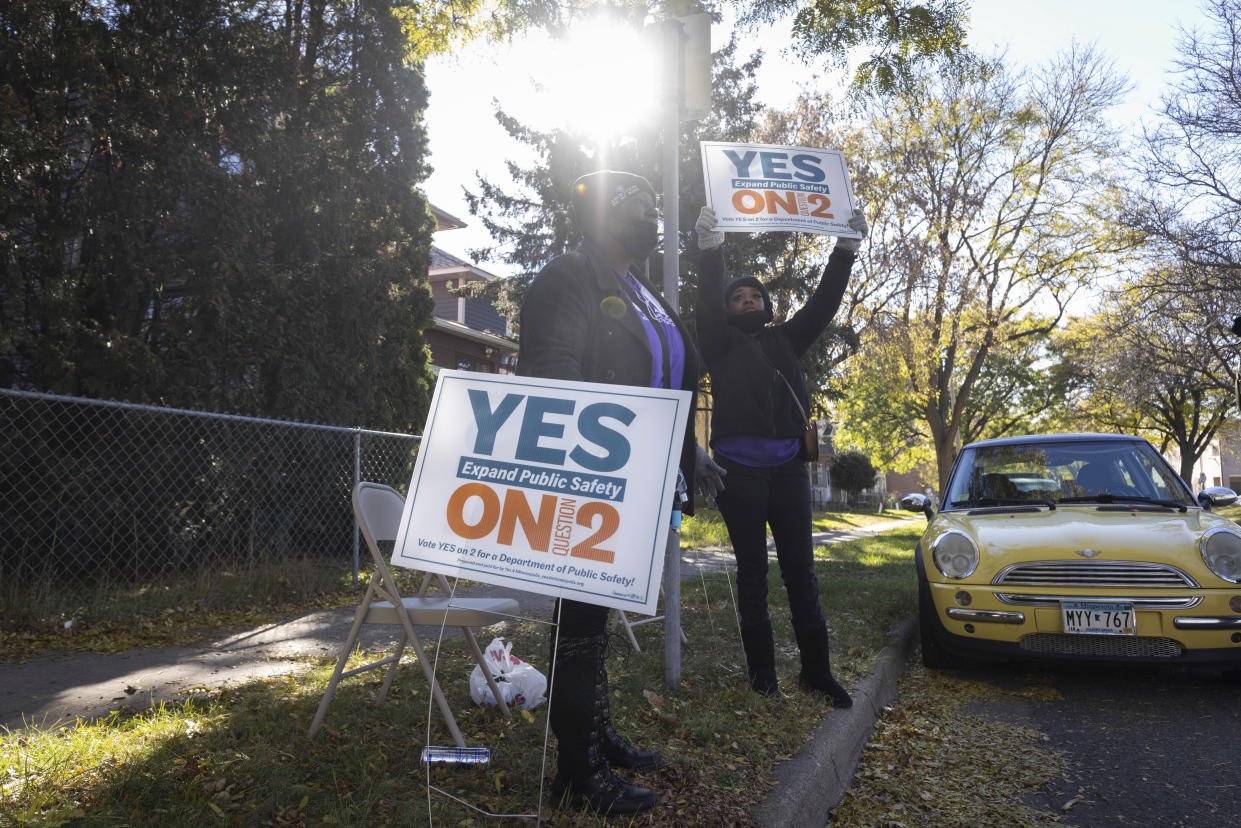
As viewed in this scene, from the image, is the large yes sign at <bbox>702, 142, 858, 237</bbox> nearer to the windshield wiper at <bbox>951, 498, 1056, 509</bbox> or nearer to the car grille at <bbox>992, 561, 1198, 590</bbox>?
the car grille at <bbox>992, 561, 1198, 590</bbox>

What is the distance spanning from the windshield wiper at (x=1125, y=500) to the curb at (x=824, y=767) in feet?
7.07

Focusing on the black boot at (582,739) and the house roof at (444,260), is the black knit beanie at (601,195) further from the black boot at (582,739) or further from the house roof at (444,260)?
the house roof at (444,260)

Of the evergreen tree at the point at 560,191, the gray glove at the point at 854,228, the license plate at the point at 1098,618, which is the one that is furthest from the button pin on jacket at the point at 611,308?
the evergreen tree at the point at 560,191

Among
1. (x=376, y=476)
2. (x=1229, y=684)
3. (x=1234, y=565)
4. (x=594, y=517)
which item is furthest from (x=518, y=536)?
(x=376, y=476)

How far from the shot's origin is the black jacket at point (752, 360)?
3781 millimetres

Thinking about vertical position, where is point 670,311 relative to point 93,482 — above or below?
above

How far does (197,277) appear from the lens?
784cm

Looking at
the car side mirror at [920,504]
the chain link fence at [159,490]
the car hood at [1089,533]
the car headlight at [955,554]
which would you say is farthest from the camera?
the chain link fence at [159,490]

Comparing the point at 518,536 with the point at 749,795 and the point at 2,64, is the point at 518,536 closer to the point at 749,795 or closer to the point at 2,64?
the point at 749,795

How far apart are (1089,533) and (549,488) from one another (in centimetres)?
388

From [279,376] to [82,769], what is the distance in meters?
6.44

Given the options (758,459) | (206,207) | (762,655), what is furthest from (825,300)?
(206,207)

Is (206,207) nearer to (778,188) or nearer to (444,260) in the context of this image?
(778,188)

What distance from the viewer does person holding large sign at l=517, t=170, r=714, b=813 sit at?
2396 mm
